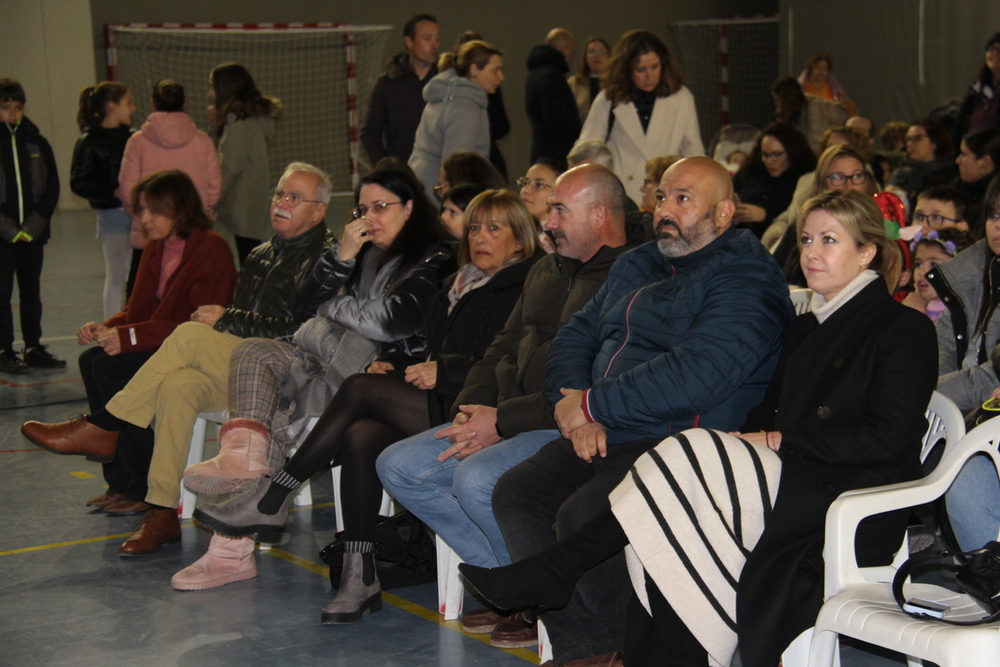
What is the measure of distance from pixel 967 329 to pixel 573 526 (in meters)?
1.27

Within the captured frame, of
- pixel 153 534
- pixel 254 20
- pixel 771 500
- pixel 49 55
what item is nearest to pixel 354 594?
pixel 153 534

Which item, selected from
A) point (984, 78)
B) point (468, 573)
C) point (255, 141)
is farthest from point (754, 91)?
point (468, 573)

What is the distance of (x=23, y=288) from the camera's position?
20.7 ft

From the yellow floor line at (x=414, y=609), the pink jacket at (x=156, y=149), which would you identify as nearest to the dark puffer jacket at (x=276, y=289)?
the yellow floor line at (x=414, y=609)

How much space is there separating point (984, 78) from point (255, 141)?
4.33m

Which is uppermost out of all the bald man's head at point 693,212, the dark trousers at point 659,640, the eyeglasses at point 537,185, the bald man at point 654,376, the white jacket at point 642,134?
the white jacket at point 642,134

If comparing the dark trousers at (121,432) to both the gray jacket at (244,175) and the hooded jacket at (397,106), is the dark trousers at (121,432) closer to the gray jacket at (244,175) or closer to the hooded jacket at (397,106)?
the hooded jacket at (397,106)

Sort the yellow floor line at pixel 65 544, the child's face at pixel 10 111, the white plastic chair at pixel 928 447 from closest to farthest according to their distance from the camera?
the white plastic chair at pixel 928 447
the yellow floor line at pixel 65 544
the child's face at pixel 10 111

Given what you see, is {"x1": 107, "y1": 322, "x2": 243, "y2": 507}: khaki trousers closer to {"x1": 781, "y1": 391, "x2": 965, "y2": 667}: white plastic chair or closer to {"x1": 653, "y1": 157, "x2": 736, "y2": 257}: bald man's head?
{"x1": 653, "y1": 157, "x2": 736, "y2": 257}: bald man's head

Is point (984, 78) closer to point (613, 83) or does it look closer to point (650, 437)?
point (613, 83)

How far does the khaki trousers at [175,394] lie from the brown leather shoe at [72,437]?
119 millimetres

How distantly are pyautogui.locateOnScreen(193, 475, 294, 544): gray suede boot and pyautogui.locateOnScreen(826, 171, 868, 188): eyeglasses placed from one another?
227 centimetres

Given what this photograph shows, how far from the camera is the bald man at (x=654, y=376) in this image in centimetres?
244

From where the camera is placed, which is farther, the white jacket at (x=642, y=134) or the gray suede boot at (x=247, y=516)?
the white jacket at (x=642, y=134)
